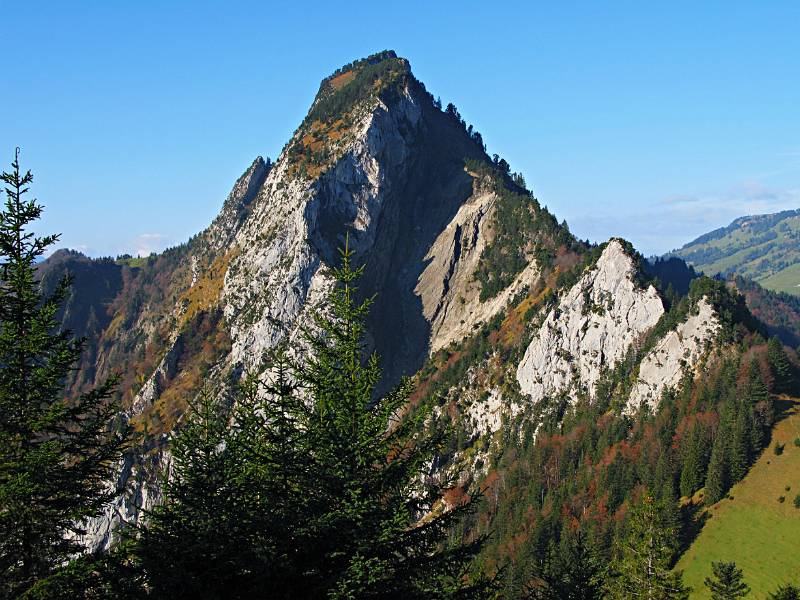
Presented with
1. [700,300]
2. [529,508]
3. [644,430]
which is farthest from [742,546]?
[700,300]

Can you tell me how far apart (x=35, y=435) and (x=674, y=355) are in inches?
4897

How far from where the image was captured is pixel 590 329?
485ft

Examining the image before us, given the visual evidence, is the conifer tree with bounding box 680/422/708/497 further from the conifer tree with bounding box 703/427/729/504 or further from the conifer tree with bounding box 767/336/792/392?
the conifer tree with bounding box 767/336/792/392

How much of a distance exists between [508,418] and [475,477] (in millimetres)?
17027

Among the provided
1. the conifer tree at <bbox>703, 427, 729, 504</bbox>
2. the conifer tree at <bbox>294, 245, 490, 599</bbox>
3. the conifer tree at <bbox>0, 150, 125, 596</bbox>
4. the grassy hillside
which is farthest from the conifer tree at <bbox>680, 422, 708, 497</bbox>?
the conifer tree at <bbox>0, 150, 125, 596</bbox>

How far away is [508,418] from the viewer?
510 feet

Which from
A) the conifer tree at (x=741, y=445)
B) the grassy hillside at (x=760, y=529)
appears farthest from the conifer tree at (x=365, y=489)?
the conifer tree at (x=741, y=445)

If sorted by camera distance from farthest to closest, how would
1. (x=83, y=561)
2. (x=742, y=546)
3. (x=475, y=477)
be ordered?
(x=475, y=477), (x=742, y=546), (x=83, y=561)

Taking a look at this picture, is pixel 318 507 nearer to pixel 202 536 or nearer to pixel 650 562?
pixel 202 536

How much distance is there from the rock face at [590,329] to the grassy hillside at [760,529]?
4519 centimetres

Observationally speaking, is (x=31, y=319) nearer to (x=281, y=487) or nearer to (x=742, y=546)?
(x=281, y=487)

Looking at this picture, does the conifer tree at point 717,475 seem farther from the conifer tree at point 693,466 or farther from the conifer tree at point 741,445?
the conifer tree at point 693,466

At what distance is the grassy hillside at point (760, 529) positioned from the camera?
249 ft

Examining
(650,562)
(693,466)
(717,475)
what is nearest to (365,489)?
(650,562)
